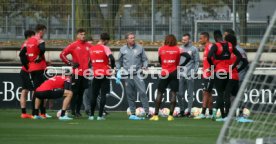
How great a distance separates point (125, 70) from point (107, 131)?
17.0 ft

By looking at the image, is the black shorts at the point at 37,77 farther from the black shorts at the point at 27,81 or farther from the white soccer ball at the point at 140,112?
the white soccer ball at the point at 140,112

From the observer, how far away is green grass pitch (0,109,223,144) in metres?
14.6

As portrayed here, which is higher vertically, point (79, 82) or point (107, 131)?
point (79, 82)

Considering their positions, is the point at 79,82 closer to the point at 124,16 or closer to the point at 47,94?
the point at 47,94

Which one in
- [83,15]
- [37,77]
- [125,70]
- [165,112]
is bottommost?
[165,112]

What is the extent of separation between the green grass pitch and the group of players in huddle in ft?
1.64

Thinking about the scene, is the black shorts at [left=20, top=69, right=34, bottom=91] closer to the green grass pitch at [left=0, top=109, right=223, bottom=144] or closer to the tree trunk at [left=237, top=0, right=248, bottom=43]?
the green grass pitch at [left=0, top=109, right=223, bottom=144]

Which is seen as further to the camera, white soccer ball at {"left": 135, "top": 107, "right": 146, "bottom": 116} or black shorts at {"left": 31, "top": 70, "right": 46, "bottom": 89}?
white soccer ball at {"left": 135, "top": 107, "right": 146, "bottom": 116}

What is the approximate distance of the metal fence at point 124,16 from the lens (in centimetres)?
2514

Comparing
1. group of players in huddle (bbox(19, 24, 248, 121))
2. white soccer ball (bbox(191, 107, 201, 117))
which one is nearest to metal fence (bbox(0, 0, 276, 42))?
group of players in huddle (bbox(19, 24, 248, 121))

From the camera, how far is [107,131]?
1677 cm

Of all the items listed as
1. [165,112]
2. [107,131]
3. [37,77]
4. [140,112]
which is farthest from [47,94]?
[107,131]

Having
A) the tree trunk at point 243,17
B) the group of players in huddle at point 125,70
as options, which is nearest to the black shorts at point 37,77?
the group of players in huddle at point 125,70

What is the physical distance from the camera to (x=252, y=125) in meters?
12.0
